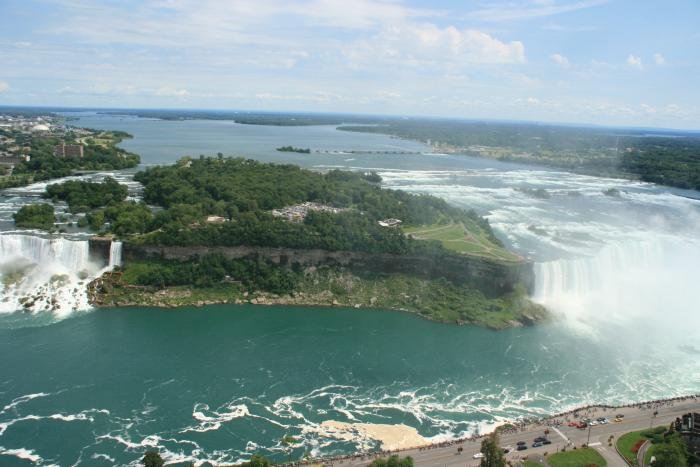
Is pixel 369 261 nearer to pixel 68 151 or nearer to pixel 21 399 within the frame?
pixel 21 399

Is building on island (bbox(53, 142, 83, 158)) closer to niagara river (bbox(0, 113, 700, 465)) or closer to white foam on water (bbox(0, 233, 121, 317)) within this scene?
niagara river (bbox(0, 113, 700, 465))

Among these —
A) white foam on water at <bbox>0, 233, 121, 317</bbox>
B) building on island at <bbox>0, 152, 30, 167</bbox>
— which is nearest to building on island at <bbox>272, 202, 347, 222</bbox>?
white foam on water at <bbox>0, 233, 121, 317</bbox>

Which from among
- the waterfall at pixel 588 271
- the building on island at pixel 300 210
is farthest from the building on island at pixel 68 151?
the waterfall at pixel 588 271

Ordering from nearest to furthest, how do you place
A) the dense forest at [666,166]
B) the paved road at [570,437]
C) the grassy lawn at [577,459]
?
the grassy lawn at [577,459] → the paved road at [570,437] → the dense forest at [666,166]

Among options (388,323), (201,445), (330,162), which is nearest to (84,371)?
(201,445)

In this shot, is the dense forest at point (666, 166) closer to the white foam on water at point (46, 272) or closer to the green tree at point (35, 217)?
the white foam on water at point (46, 272)
